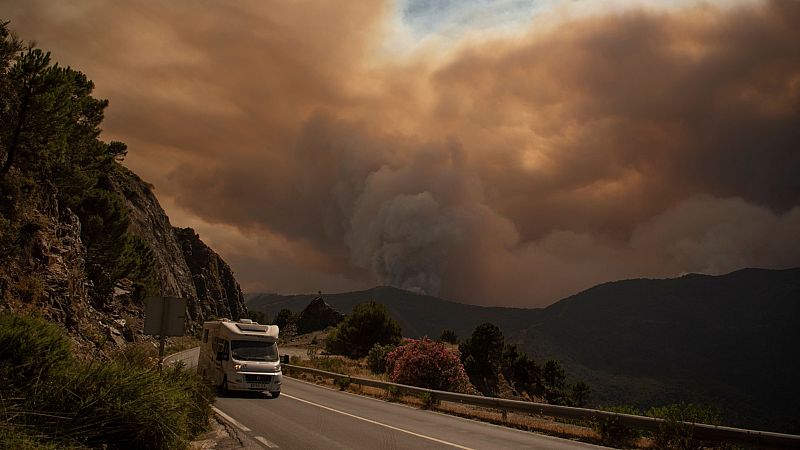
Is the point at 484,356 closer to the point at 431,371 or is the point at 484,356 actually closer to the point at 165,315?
the point at 431,371

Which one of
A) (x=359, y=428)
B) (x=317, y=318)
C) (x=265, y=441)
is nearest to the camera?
(x=265, y=441)

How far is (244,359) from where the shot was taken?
19.9 m

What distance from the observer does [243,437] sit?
37.8 ft

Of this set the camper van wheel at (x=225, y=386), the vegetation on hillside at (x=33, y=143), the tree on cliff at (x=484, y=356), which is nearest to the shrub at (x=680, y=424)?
the camper van wheel at (x=225, y=386)

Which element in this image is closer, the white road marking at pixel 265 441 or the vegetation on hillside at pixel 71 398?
the vegetation on hillside at pixel 71 398

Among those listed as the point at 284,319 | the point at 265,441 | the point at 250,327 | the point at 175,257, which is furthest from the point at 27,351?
the point at 284,319

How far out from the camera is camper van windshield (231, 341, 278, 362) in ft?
65.2

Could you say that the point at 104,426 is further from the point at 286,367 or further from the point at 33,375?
the point at 286,367

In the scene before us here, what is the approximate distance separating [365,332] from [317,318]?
223 ft

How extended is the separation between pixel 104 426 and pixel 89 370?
102cm

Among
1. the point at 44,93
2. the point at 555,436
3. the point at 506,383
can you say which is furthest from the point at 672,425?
the point at 506,383

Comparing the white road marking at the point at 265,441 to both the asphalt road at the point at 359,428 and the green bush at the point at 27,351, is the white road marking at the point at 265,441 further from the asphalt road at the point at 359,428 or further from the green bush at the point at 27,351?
the green bush at the point at 27,351

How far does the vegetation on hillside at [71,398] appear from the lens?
6980 mm

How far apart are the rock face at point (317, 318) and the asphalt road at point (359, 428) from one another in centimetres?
10984
